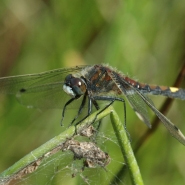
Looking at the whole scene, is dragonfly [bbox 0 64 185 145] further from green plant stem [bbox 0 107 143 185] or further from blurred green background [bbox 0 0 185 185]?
green plant stem [bbox 0 107 143 185]

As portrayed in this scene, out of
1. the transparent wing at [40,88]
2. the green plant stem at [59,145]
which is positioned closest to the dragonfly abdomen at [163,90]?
the transparent wing at [40,88]

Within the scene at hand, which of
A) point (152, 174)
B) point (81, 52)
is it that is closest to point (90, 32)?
point (81, 52)

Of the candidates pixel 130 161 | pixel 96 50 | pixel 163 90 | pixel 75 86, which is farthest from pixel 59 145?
pixel 96 50

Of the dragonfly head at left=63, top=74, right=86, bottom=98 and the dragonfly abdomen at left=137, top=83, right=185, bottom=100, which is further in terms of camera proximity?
the dragonfly abdomen at left=137, top=83, right=185, bottom=100

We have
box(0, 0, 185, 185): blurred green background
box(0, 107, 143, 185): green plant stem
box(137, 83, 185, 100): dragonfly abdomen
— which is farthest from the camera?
box(137, 83, 185, 100): dragonfly abdomen

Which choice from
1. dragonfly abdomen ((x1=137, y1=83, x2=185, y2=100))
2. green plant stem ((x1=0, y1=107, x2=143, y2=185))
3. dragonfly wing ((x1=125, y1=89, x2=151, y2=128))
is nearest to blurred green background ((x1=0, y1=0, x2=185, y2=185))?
dragonfly abdomen ((x1=137, y1=83, x2=185, y2=100))

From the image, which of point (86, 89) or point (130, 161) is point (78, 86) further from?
point (130, 161)

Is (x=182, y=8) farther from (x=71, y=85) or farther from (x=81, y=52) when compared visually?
(x=71, y=85)
